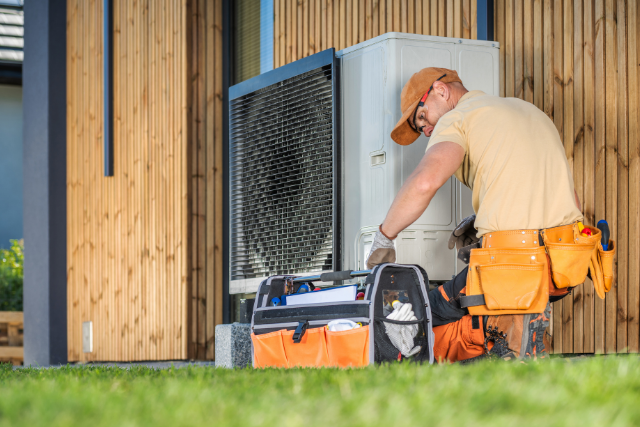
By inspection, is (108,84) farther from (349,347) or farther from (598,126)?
(349,347)

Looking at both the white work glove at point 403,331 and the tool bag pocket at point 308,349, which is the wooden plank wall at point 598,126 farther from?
the tool bag pocket at point 308,349

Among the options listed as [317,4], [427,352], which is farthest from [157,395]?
[317,4]

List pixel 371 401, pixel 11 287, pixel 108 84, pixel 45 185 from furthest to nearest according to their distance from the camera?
pixel 11 287, pixel 45 185, pixel 108 84, pixel 371 401

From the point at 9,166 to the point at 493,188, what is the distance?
54.1 feet

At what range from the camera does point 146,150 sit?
21.0 ft

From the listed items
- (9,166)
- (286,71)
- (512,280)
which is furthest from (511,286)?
(9,166)

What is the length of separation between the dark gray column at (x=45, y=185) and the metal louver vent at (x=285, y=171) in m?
3.20

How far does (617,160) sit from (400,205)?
5.07 ft

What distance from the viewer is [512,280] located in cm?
280

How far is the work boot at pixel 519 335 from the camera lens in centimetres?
284

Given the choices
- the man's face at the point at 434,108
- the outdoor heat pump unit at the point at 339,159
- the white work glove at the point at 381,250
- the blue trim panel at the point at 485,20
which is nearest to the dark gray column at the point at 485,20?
the blue trim panel at the point at 485,20

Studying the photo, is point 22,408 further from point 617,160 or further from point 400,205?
point 617,160

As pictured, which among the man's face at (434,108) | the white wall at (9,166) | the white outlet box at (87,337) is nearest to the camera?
the man's face at (434,108)

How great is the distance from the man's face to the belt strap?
86cm
